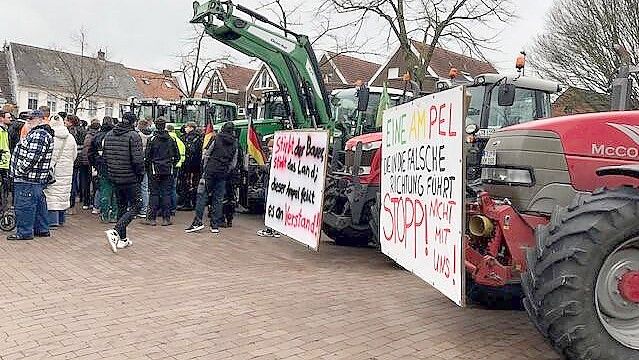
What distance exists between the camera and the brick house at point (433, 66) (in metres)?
24.1

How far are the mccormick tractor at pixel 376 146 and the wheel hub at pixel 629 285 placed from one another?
3.15 metres

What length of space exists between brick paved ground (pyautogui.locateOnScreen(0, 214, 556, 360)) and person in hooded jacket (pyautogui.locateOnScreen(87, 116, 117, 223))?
260 centimetres

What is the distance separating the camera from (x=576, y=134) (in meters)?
4.58

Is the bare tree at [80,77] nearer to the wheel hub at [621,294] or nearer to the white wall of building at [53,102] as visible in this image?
the white wall of building at [53,102]

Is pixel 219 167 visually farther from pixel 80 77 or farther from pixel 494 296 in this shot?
pixel 80 77

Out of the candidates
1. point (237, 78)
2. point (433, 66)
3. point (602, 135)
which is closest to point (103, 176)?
point (602, 135)

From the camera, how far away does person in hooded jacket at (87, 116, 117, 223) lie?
35.6 ft

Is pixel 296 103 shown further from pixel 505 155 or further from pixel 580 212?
pixel 580 212

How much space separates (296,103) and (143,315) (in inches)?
240

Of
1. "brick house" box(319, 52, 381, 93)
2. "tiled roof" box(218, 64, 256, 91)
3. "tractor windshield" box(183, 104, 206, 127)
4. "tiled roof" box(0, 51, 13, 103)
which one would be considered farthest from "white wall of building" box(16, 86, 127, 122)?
"tractor windshield" box(183, 104, 206, 127)

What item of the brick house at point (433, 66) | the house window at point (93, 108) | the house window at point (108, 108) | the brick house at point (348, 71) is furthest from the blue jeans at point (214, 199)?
the house window at point (108, 108)

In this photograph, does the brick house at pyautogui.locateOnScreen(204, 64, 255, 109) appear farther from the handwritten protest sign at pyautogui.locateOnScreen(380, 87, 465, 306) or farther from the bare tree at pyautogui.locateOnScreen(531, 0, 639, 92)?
the handwritten protest sign at pyautogui.locateOnScreen(380, 87, 465, 306)

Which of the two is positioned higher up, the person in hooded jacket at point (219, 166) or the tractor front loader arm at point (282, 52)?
the tractor front loader arm at point (282, 52)

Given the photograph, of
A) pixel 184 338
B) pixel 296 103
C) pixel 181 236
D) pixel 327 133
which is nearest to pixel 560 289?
pixel 184 338
